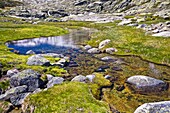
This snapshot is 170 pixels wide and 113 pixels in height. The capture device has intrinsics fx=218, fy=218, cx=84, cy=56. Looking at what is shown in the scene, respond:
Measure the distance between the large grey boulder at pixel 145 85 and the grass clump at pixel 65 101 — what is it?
9.04m

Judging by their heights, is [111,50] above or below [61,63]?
below

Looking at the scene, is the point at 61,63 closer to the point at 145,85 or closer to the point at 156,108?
the point at 145,85

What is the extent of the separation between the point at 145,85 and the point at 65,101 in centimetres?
1398

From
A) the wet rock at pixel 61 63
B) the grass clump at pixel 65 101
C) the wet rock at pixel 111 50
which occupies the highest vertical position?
the grass clump at pixel 65 101

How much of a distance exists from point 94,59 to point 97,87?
1744 cm

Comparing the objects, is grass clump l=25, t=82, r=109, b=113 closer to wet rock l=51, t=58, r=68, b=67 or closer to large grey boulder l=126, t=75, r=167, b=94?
large grey boulder l=126, t=75, r=167, b=94

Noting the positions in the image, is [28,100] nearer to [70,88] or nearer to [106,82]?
[70,88]

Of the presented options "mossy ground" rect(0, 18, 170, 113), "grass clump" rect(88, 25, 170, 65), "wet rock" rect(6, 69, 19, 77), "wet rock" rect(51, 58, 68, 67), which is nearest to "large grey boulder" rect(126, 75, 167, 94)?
"mossy ground" rect(0, 18, 170, 113)

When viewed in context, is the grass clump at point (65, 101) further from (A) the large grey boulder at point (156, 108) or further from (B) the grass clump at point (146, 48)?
(B) the grass clump at point (146, 48)

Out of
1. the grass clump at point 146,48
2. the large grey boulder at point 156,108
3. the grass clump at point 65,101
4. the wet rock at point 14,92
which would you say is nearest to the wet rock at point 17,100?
the wet rock at point 14,92

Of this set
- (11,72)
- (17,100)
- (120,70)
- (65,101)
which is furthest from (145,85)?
(11,72)

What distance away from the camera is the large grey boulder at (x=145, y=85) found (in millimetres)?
29020

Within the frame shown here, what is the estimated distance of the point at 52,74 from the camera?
1380 inches

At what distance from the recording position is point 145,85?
3003cm
